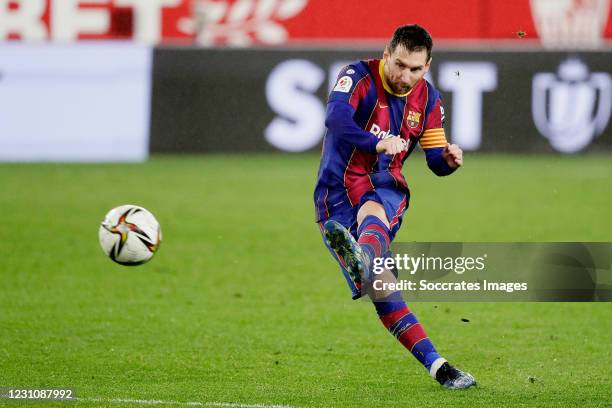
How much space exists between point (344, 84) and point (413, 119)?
437mm

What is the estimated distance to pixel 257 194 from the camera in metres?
14.7

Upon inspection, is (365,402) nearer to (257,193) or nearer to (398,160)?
(398,160)

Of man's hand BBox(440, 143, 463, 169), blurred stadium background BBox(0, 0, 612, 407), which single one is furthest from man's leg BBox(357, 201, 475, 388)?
man's hand BBox(440, 143, 463, 169)

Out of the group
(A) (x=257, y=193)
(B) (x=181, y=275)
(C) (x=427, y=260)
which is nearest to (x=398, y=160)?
(C) (x=427, y=260)

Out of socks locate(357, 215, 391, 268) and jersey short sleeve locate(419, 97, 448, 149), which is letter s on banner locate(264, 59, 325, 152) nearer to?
jersey short sleeve locate(419, 97, 448, 149)

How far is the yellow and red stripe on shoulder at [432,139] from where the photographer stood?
262 inches

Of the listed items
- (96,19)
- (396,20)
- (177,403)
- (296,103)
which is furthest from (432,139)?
(96,19)

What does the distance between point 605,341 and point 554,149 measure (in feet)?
31.1

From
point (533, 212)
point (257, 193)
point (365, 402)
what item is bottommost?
point (365, 402)

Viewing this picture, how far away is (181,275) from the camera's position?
1038cm

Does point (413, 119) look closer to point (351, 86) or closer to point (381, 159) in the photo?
point (381, 159)

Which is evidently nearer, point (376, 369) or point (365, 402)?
point (365, 402)

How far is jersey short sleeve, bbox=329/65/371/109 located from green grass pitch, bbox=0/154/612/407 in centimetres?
147

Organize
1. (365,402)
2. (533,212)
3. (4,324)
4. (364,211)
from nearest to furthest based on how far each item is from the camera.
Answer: (365,402) → (364,211) → (4,324) → (533,212)
